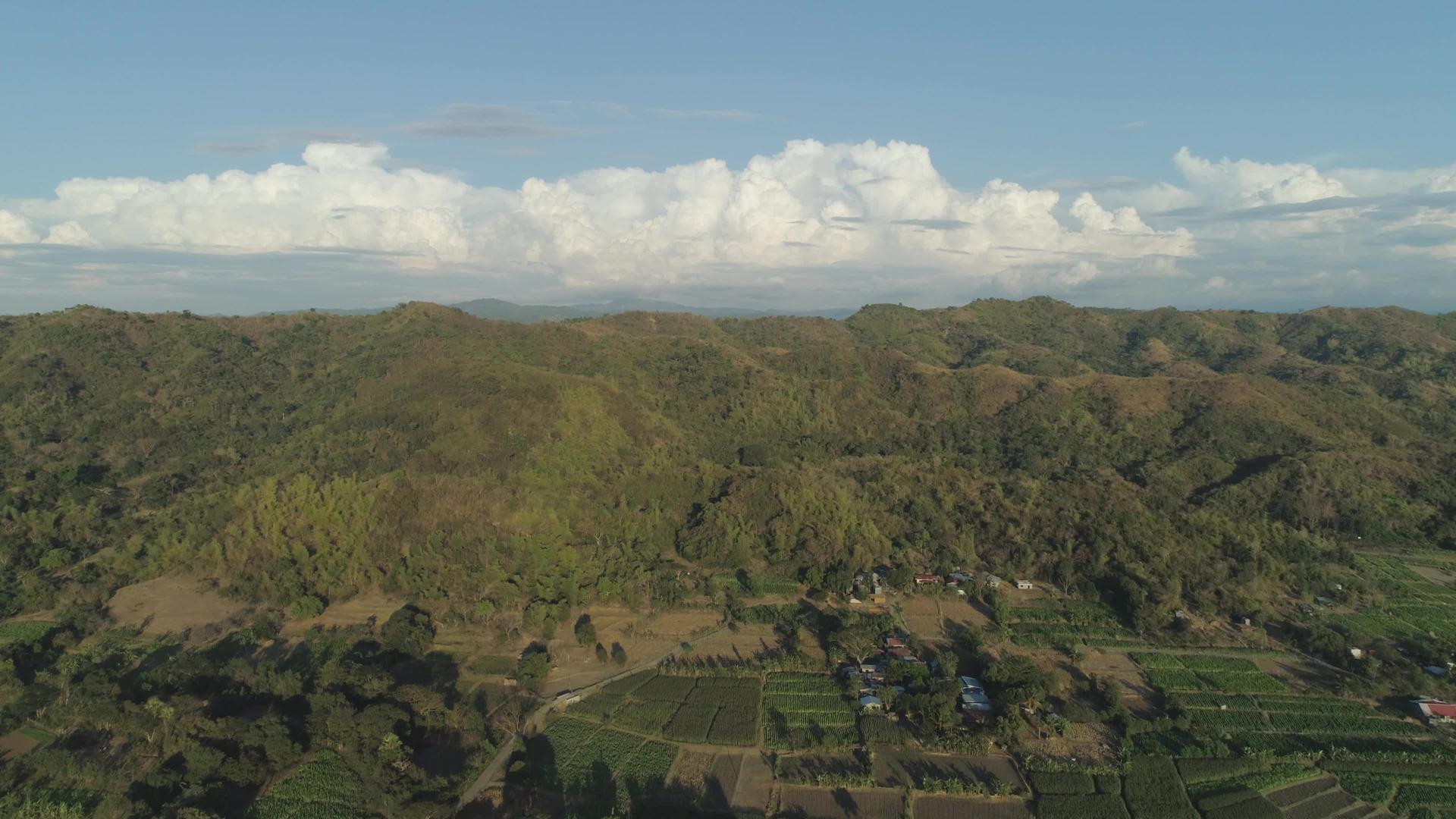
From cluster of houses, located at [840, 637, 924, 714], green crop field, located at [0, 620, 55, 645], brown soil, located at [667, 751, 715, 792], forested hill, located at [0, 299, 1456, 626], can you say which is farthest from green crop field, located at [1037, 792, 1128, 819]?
green crop field, located at [0, 620, 55, 645]

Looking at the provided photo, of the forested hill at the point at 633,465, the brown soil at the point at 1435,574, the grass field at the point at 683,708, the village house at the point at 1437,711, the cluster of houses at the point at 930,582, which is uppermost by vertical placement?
→ the forested hill at the point at 633,465

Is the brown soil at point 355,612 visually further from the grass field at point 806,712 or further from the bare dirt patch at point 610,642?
the grass field at point 806,712

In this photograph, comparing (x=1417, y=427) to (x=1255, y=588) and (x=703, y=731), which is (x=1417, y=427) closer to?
(x=1255, y=588)

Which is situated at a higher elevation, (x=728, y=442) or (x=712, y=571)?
(x=728, y=442)

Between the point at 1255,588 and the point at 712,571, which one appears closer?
the point at 1255,588

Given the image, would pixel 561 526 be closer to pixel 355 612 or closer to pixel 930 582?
pixel 355 612

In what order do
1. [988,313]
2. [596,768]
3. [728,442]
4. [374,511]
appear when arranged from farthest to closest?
[988,313], [728,442], [374,511], [596,768]

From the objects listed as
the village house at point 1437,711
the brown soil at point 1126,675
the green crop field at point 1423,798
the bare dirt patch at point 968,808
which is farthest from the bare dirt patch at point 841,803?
the village house at point 1437,711

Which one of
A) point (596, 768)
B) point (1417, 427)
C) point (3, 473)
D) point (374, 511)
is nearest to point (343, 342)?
point (3, 473)
